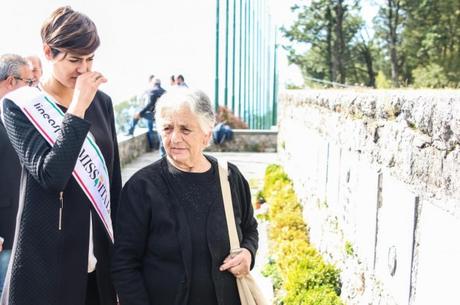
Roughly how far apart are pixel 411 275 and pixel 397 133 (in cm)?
65

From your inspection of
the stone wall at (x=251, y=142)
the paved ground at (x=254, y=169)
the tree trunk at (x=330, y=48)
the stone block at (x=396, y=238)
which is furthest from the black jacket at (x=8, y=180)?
the tree trunk at (x=330, y=48)

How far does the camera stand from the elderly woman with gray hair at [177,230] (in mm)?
2092

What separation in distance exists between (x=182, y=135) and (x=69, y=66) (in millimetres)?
443

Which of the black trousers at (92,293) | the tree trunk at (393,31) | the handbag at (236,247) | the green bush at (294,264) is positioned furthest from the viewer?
the tree trunk at (393,31)

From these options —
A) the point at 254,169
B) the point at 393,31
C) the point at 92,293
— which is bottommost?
the point at 254,169

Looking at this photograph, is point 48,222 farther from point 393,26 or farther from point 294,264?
point 393,26

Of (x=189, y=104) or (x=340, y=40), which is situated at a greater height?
(x=340, y=40)

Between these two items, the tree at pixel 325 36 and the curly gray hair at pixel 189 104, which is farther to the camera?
the tree at pixel 325 36

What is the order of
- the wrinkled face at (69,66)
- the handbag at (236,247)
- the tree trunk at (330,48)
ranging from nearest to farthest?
the wrinkled face at (69,66), the handbag at (236,247), the tree trunk at (330,48)

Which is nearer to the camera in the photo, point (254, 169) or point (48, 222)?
point (48, 222)

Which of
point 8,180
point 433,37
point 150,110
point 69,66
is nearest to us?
point 69,66

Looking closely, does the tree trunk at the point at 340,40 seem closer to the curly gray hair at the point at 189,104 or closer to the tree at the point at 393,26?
the tree at the point at 393,26

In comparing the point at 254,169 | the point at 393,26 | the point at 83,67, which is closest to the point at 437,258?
the point at 83,67

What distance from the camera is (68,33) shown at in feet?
6.67
